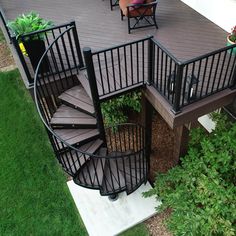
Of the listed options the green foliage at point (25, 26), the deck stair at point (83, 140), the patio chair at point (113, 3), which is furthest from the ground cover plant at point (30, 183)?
the patio chair at point (113, 3)

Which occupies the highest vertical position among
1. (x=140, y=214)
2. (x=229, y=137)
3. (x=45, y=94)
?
(x=45, y=94)

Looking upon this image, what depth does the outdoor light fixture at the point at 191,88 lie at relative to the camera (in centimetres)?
379

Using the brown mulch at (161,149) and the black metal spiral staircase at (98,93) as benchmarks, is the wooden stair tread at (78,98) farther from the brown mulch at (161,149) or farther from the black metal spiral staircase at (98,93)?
the brown mulch at (161,149)

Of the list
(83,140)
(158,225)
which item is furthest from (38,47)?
(158,225)

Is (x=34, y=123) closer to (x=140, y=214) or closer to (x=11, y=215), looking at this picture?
(x=11, y=215)

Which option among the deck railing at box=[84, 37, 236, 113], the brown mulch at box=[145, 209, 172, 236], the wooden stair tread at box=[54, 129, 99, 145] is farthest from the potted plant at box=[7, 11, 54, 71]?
the brown mulch at box=[145, 209, 172, 236]

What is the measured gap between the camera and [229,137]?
13.4 feet

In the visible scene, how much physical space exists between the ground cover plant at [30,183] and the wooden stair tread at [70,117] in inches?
60.7

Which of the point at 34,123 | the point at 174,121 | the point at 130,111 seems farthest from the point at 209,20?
the point at 34,123

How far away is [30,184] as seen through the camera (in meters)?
5.64

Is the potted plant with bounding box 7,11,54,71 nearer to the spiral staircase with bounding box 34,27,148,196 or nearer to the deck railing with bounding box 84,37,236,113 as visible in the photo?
the spiral staircase with bounding box 34,27,148,196

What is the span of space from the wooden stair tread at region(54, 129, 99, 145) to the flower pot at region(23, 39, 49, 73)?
1057 mm

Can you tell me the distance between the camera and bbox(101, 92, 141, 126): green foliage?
5.64 m

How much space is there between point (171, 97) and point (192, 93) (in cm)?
29
